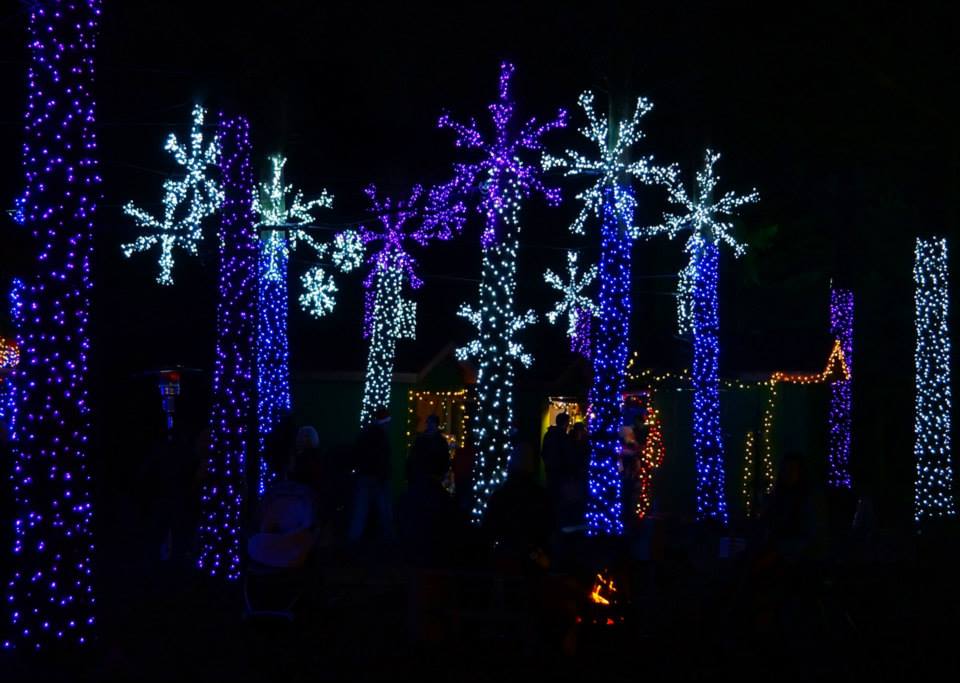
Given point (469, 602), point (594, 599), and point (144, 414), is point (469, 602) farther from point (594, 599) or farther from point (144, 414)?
point (144, 414)

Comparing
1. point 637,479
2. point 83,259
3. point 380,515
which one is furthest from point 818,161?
point 83,259

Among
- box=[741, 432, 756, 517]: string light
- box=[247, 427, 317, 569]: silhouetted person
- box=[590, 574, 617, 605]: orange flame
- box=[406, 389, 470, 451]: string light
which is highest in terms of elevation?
box=[406, 389, 470, 451]: string light

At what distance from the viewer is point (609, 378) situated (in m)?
17.7

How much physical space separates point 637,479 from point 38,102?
11.2 m

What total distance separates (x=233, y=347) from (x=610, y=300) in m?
5.96

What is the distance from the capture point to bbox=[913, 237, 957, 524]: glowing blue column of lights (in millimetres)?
23250

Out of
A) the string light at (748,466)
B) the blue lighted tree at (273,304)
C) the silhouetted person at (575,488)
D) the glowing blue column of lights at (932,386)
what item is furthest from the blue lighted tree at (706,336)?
the blue lighted tree at (273,304)

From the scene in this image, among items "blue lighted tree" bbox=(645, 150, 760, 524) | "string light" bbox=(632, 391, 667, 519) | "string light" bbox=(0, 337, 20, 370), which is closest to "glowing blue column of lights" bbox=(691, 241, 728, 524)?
"blue lighted tree" bbox=(645, 150, 760, 524)

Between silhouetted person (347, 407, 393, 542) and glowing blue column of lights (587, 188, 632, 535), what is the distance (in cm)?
357

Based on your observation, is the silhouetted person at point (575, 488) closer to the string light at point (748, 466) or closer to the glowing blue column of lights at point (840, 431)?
the string light at point (748, 466)

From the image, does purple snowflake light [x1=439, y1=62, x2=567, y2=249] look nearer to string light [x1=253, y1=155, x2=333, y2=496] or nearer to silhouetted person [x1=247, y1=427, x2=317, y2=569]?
string light [x1=253, y1=155, x2=333, y2=496]

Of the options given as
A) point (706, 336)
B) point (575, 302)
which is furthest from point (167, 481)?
point (575, 302)

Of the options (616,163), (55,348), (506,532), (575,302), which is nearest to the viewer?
(55,348)

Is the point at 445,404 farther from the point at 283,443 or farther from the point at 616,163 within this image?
the point at 283,443
